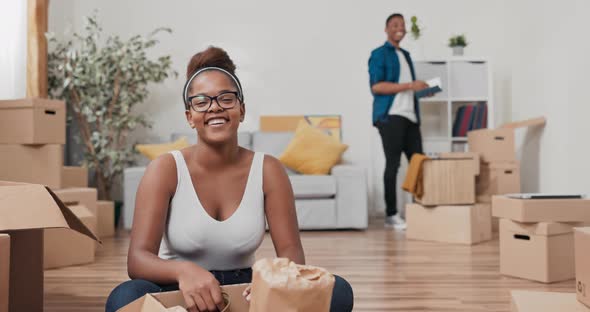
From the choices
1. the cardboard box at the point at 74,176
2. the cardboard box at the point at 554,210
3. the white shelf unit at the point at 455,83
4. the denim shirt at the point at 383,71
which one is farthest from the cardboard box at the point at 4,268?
the white shelf unit at the point at 455,83

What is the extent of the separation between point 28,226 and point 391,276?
1771 millimetres

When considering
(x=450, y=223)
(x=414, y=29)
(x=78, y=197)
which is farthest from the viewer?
(x=414, y=29)

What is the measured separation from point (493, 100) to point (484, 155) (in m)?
0.92

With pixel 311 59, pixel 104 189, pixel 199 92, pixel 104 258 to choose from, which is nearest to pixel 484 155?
pixel 311 59

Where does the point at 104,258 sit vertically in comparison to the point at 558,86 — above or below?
below

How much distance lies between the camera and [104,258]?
3.23 meters

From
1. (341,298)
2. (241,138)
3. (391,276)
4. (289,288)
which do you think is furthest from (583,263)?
(241,138)

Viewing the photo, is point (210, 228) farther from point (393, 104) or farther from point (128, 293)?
point (393, 104)

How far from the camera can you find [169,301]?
1138mm

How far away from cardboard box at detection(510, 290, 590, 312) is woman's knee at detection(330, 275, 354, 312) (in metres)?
0.50

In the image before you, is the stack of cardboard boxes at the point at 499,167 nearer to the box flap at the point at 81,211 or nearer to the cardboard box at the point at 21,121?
the box flap at the point at 81,211

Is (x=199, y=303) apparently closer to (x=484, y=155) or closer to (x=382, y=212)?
(x=484, y=155)

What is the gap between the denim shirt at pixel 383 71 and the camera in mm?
4340

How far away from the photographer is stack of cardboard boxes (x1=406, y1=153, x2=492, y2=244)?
12.3ft
